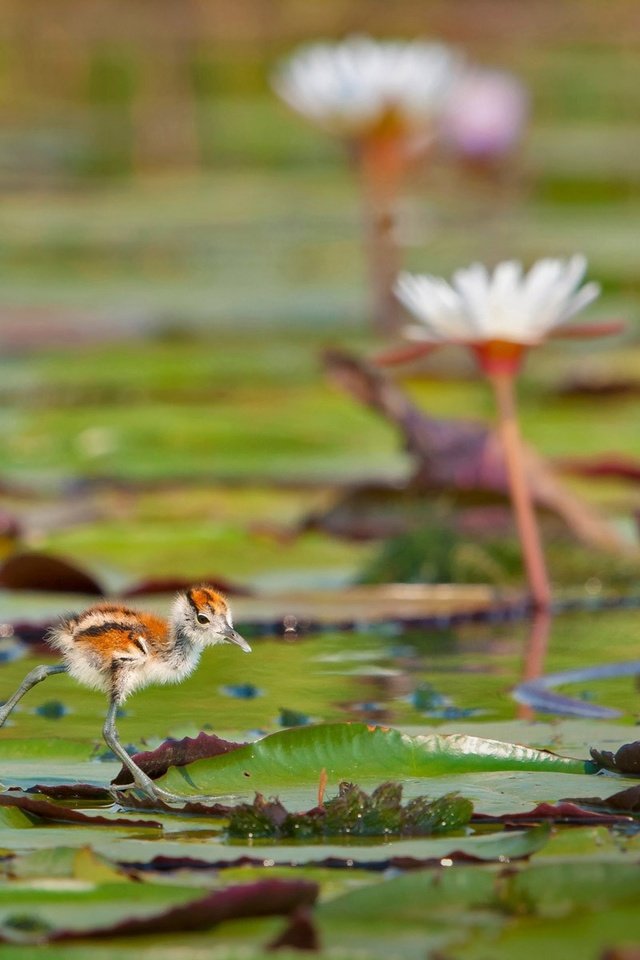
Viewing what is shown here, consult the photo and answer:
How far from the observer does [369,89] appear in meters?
7.45

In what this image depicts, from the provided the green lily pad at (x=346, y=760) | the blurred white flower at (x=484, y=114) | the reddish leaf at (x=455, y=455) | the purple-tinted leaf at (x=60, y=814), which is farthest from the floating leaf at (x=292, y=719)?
the blurred white flower at (x=484, y=114)

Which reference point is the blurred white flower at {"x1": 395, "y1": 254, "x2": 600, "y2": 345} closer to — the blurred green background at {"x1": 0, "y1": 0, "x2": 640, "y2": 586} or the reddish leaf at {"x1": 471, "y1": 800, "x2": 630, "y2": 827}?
the blurred green background at {"x1": 0, "y1": 0, "x2": 640, "y2": 586}

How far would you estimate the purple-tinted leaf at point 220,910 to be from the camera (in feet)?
6.05

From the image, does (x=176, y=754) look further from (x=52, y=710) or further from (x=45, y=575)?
(x=45, y=575)

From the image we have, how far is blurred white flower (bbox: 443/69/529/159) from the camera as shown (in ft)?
30.5

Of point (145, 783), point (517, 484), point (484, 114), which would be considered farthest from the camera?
point (484, 114)

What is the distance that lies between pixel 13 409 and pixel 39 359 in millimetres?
1107

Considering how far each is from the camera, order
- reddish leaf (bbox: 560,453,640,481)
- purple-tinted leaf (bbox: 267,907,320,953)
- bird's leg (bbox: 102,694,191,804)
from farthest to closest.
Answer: reddish leaf (bbox: 560,453,640,481) → bird's leg (bbox: 102,694,191,804) → purple-tinted leaf (bbox: 267,907,320,953)

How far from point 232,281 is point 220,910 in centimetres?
740

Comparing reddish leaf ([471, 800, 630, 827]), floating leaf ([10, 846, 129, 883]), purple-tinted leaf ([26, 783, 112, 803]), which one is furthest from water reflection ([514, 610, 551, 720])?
floating leaf ([10, 846, 129, 883])

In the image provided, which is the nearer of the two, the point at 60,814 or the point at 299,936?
the point at 299,936

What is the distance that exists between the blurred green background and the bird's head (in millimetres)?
1314

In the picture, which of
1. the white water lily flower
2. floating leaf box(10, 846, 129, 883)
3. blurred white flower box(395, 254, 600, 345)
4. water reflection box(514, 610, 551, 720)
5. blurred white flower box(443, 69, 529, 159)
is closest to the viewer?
floating leaf box(10, 846, 129, 883)

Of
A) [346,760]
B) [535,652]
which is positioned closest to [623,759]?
[346,760]
